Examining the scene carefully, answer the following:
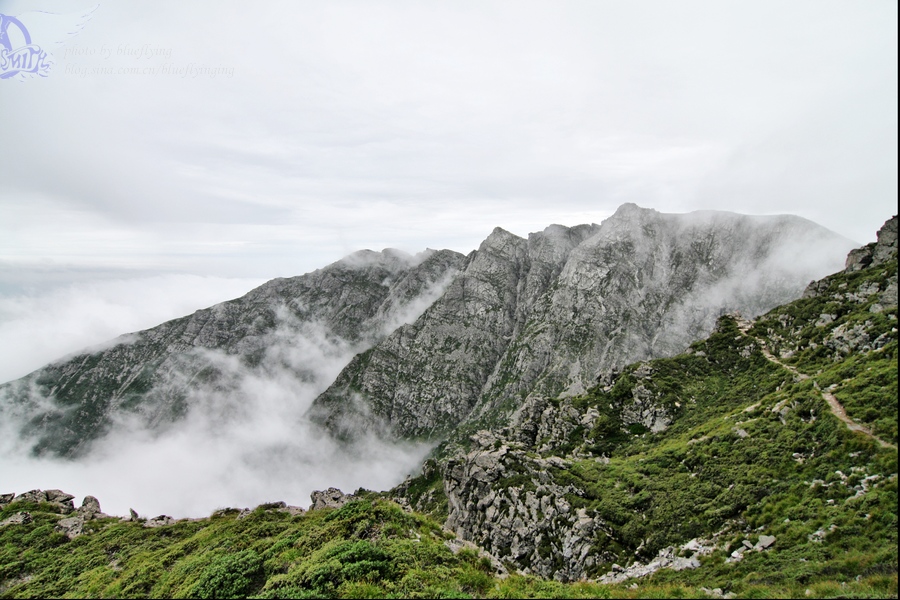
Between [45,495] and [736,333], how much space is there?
4211 inches

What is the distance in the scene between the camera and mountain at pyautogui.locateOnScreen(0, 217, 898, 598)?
16781mm

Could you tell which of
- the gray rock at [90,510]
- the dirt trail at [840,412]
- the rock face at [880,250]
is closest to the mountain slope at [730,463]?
the dirt trail at [840,412]

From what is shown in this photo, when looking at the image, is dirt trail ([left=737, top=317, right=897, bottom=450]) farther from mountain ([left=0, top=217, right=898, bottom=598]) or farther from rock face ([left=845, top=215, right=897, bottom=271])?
rock face ([left=845, top=215, right=897, bottom=271])

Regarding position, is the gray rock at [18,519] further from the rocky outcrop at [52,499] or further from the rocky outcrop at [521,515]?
the rocky outcrop at [521,515]

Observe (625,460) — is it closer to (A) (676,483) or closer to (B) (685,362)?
(A) (676,483)

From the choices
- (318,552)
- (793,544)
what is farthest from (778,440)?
(318,552)

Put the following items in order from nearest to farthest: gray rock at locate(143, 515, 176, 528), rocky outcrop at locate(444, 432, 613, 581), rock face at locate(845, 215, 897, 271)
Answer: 1. gray rock at locate(143, 515, 176, 528)
2. rocky outcrop at locate(444, 432, 613, 581)
3. rock face at locate(845, 215, 897, 271)

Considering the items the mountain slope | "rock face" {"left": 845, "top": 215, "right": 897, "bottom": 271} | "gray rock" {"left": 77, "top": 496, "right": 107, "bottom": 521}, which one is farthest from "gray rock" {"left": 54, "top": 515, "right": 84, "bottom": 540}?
"rock face" {"left": 845, "top": 215, "right": 897, "bottom": 271}

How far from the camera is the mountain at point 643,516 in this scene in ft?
55.1

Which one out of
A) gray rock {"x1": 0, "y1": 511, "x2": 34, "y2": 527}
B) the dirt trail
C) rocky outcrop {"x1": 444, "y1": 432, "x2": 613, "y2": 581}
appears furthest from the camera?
rocky outcrop {"x1": 444, "y1": 432, "x2": 613, "y2": 581}

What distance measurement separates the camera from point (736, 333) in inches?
2800

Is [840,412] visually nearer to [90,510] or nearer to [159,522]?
[159,522]

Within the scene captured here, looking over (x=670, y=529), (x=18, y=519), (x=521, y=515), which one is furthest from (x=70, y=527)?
(x=670, y=529)

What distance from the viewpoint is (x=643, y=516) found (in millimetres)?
36719
